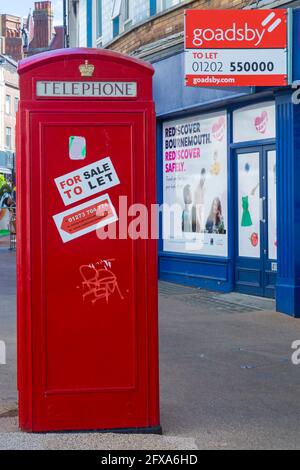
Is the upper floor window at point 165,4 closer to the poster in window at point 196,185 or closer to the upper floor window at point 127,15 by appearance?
the upper floor window at point 127,15

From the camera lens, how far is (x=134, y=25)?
15789 millimetres

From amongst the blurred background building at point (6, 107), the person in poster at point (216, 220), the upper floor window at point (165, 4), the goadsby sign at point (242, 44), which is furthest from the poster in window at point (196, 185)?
the blurred background building at point (6, 107)

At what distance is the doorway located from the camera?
12.1 metres

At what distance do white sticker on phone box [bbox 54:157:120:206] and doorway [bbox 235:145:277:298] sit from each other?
22.7 ft

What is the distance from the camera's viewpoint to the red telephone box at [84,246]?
5281mm

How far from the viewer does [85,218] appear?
532cm

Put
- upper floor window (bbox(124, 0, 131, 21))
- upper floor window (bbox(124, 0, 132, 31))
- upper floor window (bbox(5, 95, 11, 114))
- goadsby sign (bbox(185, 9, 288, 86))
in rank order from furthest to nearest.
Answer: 1. upper floor window (bbox(5, 95, 11, 114))
2. upper floor window (bbox(124, 0, 131, 21))
3. upper floor window (bbox(124, 0, 132, 31))
4. goadsby sign (bbox(185, 9, 288, 86))

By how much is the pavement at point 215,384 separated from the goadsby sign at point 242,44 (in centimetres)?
331

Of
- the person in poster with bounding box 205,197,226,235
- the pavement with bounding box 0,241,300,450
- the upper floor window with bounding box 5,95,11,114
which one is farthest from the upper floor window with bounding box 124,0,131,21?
the upper floor window with bounding box 5,95,11,114

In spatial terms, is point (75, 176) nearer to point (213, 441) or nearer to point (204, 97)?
point (213, 441)

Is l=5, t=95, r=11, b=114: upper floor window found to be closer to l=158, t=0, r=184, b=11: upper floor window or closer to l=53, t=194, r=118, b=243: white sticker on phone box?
l=158, t=0, r=184, b=11: upper floor window

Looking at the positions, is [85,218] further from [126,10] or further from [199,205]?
[126,10]

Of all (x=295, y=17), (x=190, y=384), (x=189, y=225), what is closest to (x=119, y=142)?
(x=190, y=384)

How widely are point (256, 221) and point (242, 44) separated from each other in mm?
3021
